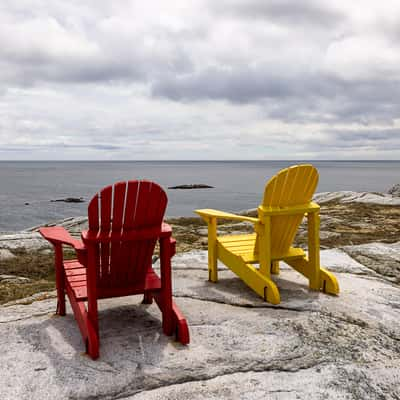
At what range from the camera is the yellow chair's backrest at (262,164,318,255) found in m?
4.80

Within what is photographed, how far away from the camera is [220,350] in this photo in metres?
3.67

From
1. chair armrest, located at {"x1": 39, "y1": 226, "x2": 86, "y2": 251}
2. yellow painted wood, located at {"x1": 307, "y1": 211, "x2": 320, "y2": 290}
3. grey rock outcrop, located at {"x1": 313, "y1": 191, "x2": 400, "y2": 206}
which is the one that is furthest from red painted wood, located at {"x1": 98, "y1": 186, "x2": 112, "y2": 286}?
grey rock outcrop, located at {"x1": 313, "y1": 191, "x2": 400, "y2": 206}

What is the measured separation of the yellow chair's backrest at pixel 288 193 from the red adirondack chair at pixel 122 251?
1.49m

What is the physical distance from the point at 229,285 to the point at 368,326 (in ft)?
6.52

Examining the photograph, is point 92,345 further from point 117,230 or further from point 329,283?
point 329,283

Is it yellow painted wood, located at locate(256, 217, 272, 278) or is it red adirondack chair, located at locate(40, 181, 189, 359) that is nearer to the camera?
red adirondack chair, located at locate(40, 181, 189, 359)

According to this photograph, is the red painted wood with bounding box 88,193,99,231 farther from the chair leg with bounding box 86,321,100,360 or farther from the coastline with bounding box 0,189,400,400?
the coastline with bounding box 0,189,400,400

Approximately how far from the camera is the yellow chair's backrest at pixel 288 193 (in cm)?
480

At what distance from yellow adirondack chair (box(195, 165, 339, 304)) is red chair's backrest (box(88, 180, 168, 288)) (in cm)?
151

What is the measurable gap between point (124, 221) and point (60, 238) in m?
0.96

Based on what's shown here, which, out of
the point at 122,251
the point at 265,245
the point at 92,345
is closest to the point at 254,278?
the point at 265,245

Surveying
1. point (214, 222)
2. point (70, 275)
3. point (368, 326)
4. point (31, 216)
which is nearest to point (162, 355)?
point (70, 275)

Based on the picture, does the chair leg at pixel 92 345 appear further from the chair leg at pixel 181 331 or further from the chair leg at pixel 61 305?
the chair leg at pixel 61 305

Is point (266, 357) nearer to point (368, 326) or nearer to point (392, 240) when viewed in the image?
point (368, 326)
